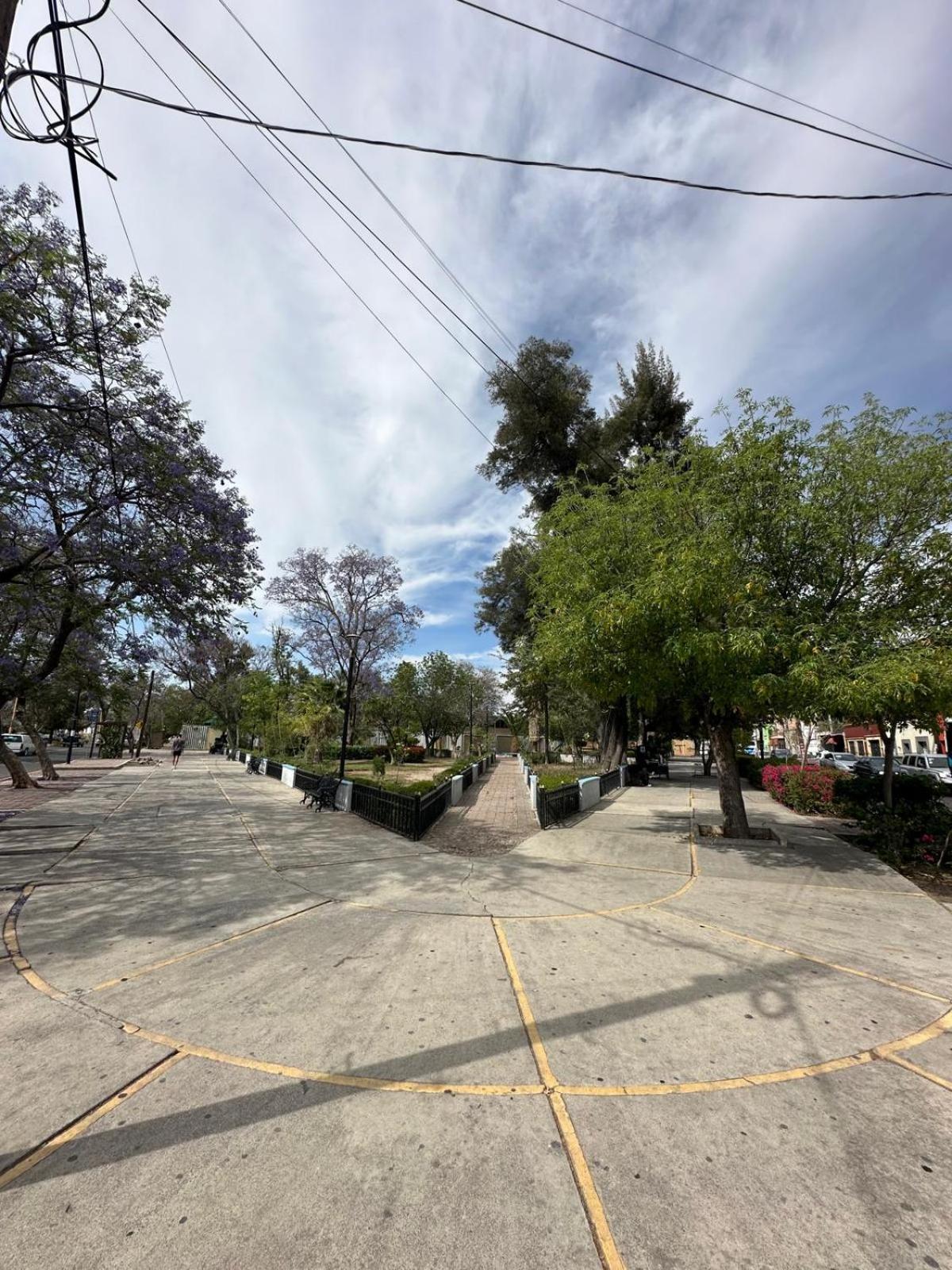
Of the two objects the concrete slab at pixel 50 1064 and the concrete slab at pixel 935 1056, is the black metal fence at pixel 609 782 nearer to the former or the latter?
the concrete slab at pixel 935 1056

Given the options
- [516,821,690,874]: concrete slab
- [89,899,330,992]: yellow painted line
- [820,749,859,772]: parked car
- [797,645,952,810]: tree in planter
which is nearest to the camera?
[89,899,330,992]: yellow painted line

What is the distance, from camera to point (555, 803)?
39.6ft

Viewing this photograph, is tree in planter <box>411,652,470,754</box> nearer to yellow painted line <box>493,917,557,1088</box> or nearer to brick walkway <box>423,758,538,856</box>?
brick walkway <box>423,758,538,856</box>

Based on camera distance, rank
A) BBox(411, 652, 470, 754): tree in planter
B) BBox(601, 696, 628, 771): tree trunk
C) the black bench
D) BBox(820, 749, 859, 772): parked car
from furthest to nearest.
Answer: BBox(411, 652, 470, 754): tree in planter
BBox(820, 749, 859, 772): parked car
BBox(601, 696, 628, 771): tree trunk
the black bench

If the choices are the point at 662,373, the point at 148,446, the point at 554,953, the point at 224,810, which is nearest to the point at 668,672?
the point at 554,953

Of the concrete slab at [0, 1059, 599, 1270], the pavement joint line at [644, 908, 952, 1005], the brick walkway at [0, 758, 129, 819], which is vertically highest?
the brick walkway at [0, 758, 129, 819]

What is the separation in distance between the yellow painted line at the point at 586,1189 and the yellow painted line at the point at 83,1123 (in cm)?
218

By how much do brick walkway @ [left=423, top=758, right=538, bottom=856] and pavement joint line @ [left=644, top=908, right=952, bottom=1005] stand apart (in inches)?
157

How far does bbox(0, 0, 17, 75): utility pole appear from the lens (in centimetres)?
390

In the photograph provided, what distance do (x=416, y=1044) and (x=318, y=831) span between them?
793 centimetres

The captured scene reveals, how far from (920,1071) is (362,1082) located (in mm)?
3220

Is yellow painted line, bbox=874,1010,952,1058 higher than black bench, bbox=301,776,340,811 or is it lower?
lower

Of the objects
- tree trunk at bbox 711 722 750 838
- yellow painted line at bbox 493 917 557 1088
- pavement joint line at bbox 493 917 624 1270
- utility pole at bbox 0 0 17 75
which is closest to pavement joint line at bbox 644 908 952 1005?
yellow painted line at bbox 493 917 557 1088

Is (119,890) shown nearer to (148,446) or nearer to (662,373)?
(148,446)
